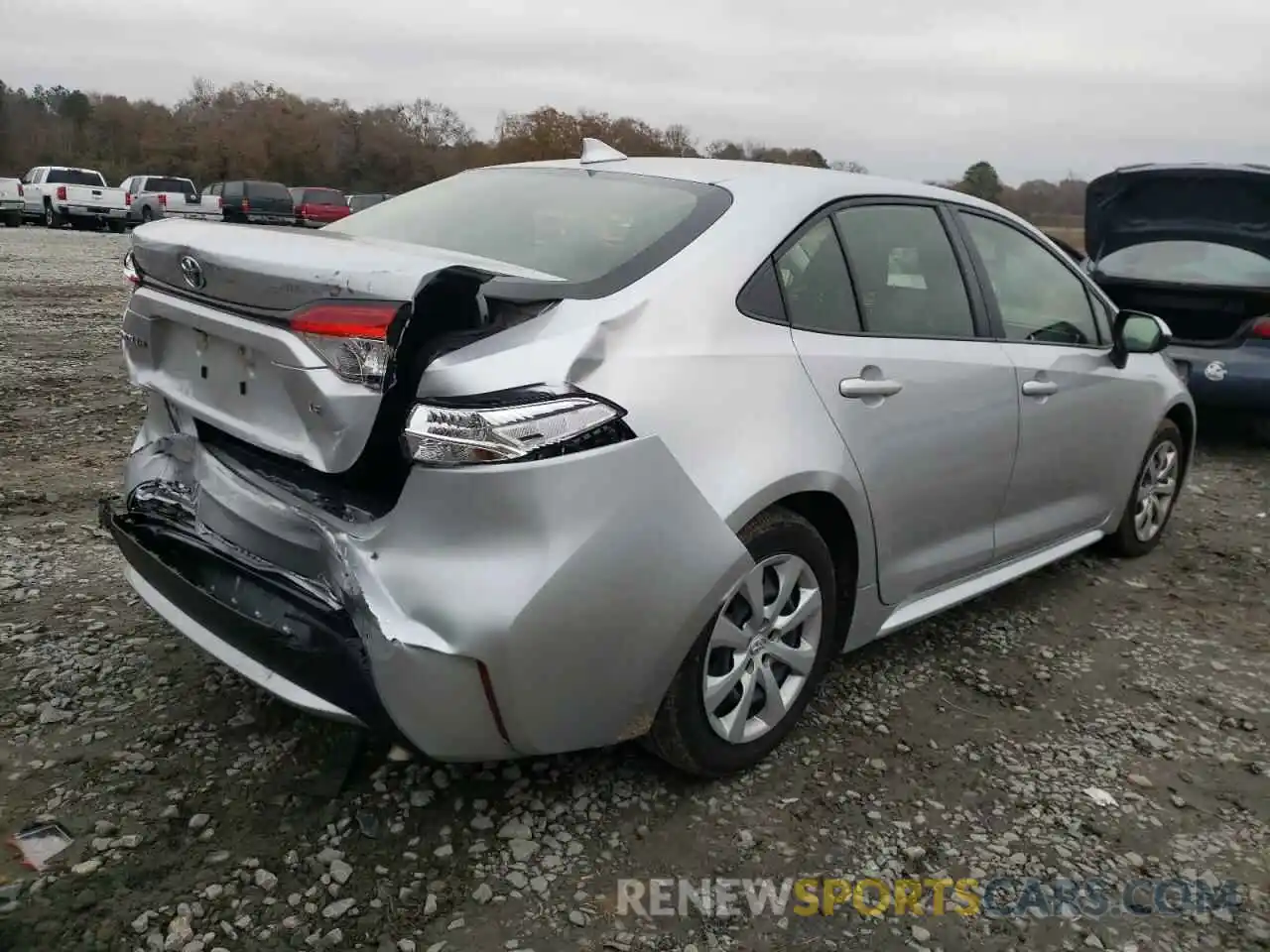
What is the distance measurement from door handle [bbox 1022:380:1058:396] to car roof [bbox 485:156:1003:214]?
685 mm

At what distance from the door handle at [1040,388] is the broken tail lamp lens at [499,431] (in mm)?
1947

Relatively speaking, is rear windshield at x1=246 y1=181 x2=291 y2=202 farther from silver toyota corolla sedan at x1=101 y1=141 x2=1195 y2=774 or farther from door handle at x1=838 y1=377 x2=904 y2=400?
door handle at x1=838 y1=377 x2=904 y2=400

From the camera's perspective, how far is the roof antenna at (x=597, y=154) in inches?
132

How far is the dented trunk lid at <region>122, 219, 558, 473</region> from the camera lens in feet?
7.08

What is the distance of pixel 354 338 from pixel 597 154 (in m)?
1.58

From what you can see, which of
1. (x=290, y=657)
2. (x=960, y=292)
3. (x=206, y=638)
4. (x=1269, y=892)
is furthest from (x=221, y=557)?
(x=1269, y=892)

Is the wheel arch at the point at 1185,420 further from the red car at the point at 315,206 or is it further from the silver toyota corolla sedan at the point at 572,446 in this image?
the red car at the point at 315,206

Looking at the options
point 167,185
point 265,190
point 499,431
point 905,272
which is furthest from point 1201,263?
point 167,185

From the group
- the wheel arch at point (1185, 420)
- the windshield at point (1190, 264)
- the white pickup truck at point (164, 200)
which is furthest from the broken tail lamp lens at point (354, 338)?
the white pickup truck at point (164, 200)

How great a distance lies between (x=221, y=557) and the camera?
2467mm

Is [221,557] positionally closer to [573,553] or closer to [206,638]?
[206,638]

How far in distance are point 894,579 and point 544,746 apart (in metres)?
1.30

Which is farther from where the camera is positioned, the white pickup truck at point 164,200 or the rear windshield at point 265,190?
the rear windshield at point 265,190
